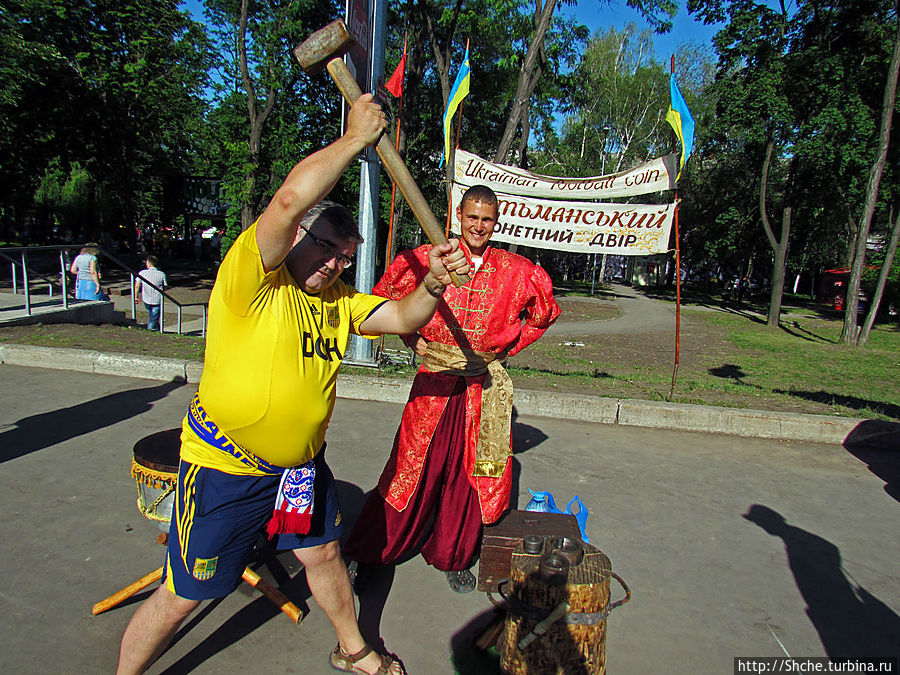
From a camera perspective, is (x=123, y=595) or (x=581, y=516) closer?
(x=123, y=595)

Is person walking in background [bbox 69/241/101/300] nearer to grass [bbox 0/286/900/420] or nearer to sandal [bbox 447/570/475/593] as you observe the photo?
grass [bbox 0/286/900/420]

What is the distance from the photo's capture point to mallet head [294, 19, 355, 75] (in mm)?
1969

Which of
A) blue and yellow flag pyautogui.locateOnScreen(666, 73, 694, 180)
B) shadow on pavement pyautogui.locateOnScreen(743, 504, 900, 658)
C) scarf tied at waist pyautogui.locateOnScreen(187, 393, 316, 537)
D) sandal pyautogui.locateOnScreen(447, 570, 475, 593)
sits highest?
blue and yellow flag pyautogui.locateOnScreen(666, 73, 694, 180)

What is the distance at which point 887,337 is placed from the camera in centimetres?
1733

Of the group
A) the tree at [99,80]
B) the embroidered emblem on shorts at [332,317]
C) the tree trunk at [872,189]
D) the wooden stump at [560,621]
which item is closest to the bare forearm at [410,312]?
the embroidered emblem on shorts at [332,317]

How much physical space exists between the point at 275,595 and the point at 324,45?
2294mm

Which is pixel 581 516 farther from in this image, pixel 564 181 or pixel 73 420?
pixel 73 420

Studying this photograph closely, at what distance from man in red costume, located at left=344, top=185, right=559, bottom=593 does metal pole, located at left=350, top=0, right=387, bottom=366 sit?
3.83 meters

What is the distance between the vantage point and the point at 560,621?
203 centimetres

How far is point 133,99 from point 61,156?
3681 mm

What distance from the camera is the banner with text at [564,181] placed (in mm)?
5430

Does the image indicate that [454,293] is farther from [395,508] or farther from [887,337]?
[887,337]

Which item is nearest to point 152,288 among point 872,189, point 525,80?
point 525,80

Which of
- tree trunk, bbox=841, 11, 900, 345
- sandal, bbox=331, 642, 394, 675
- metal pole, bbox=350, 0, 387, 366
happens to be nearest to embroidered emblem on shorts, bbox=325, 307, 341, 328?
sandal, bbox=331, 642, 394, 675
